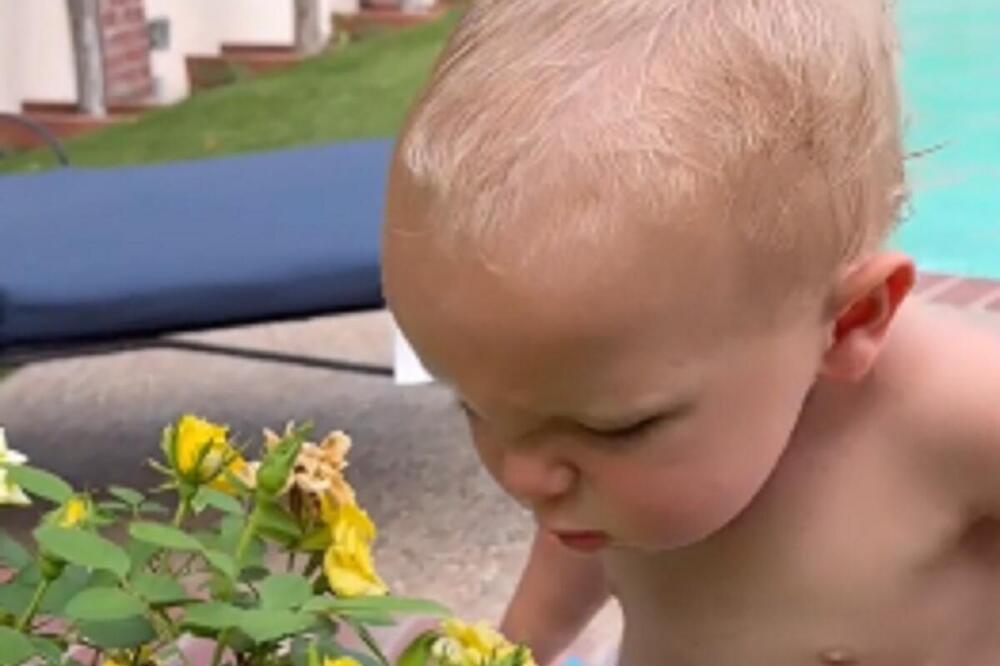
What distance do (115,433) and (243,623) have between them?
2.74 meters

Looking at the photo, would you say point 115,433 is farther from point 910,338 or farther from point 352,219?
point 910,338

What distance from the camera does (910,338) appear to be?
4.03 feet

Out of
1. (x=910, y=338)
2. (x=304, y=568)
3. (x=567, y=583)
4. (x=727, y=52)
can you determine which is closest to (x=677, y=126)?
(x=727, y=52)

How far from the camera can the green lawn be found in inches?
215

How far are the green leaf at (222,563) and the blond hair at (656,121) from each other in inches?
8.1

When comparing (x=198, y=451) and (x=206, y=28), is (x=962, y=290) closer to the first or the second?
(x=198, y=451)

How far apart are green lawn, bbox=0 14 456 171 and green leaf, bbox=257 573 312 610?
4.37m

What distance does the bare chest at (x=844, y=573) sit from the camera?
1.24 m

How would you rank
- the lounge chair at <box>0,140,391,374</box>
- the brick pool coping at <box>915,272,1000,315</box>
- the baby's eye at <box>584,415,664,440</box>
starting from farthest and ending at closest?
the brick pool coping at <box>915,272,1000,315</box>, the lounge chair at <box>0,140,391,374</box>, the baby's eye at <box>584,415,664,440</box>

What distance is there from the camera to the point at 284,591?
733 millimetres

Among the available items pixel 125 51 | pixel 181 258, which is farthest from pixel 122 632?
pixel 125 51

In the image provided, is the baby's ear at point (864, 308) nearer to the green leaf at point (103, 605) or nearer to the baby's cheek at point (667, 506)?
the baby's cheek at point (667, 506)

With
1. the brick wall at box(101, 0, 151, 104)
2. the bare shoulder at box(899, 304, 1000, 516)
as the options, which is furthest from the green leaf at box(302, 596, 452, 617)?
the brick wall at box(101, 0, 151, 104)

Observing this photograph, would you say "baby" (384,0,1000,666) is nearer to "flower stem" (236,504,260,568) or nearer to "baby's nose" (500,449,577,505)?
"baby's nose" (500,449,577,505)
